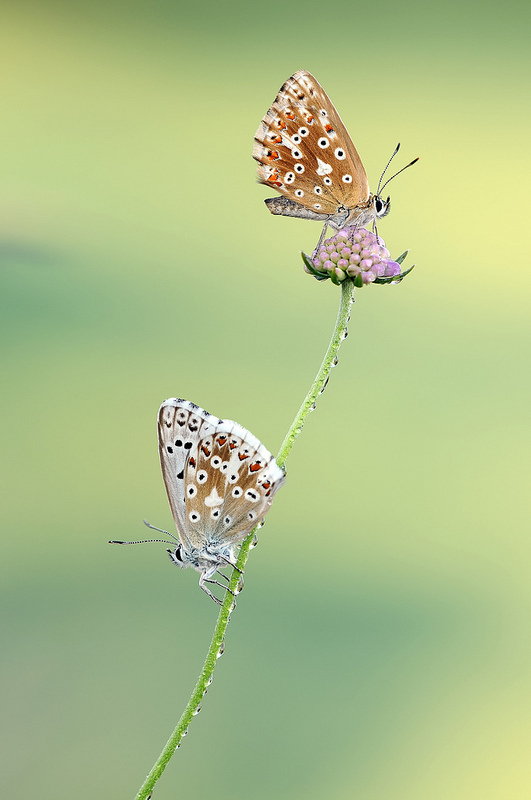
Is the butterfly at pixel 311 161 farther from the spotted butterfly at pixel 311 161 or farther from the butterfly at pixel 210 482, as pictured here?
the butterfly at pixel 210 482

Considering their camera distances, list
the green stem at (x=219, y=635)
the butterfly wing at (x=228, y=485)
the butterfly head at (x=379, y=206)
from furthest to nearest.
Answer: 1. the butterfly head at (x=379, y=206)
2. the butterfly wing at (x=228, y=485)
3. the green stem at (x=219, y=635)

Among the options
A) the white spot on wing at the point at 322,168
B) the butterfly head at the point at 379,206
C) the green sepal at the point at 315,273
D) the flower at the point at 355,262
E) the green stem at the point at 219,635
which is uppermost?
the white spot on wing at the point at 322,168

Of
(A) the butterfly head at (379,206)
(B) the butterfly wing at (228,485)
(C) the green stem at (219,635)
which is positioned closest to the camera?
(C) the green stem at (219,635)

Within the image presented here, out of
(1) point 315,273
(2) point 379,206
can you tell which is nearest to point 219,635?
(1) point 315,273

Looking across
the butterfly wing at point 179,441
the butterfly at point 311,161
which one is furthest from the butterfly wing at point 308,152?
the butterfly wing at point 179,441

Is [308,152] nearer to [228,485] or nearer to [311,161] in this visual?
[311,161]

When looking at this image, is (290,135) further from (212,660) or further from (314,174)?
(212,660)

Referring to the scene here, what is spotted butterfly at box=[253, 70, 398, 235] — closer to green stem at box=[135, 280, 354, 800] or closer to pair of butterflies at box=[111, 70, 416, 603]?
pair of butterflies at box=[111, 70, 416, 603]

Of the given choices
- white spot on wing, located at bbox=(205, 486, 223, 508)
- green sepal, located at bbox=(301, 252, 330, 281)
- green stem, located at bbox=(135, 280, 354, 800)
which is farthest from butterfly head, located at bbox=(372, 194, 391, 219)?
white spot on wing, located at bbox=(205, 486, 223, 508)
